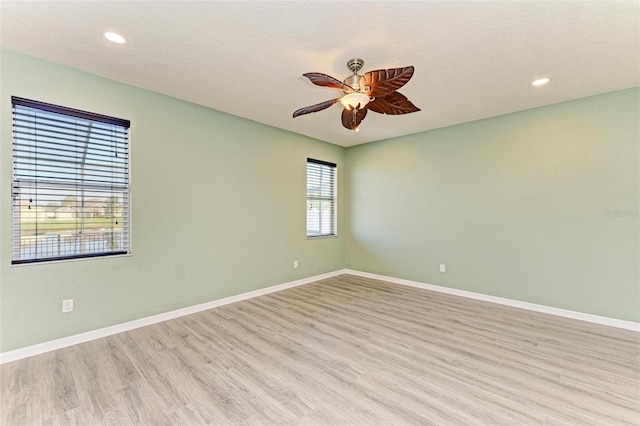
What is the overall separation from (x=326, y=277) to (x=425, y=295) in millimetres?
1841

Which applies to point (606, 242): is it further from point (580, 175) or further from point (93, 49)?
point (93, 49)

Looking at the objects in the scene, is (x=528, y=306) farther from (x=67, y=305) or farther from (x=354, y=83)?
(x=67, y=305)

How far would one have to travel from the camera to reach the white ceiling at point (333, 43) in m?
1.86

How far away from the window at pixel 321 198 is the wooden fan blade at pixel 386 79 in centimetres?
284

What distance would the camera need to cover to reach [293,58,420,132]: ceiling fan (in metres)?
2.04


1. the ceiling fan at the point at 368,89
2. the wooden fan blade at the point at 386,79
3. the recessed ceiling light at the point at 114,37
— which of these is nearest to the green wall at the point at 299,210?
the recessed ceiling light at the point at 114,37

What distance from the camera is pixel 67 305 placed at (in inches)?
102

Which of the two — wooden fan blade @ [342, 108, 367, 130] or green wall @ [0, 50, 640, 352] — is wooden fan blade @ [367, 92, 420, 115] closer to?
wooden fan blade @ [342, 108, 367, 130]

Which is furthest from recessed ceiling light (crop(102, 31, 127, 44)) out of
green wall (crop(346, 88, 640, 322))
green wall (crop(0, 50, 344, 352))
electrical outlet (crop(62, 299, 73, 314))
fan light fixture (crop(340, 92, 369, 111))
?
green wall (crop(346, 88, 640, 322))

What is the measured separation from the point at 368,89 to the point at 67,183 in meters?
A: 2.94

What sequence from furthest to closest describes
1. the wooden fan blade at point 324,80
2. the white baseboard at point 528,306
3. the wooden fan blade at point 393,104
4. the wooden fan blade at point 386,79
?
the white baseboard at point 528,306
the wooden fan blade at point 393,104
the wooden fan blade at point 324,80
the wooden fan blade at point 386,79

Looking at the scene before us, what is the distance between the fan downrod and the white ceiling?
0.18 feet

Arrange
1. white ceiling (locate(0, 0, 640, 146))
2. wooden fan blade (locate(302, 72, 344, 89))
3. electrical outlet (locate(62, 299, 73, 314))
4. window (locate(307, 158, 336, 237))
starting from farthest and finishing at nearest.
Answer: window (locate(307, 158, 336, 237)) → electrical outlet (locate(62, 299, 73, 314)) → wooden fan blade (locate(302, 72, 344, 89)) → white ceiling (locate(0, 0, 640, 146))

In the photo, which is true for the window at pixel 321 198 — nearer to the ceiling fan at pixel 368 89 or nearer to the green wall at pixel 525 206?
the green wall at pixel 525 206
